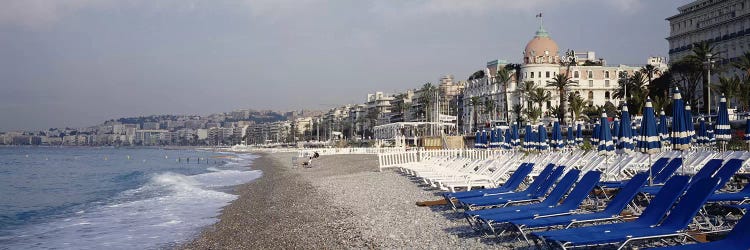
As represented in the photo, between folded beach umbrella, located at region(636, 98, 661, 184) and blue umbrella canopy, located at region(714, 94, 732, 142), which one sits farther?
blue umbrella canopy, located at region(714, 94, 732, 142)

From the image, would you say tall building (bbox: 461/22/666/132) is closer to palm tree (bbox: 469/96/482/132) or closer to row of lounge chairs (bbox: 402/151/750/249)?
palm tree (bbox: 469/96/482/132)

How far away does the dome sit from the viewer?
284 ft

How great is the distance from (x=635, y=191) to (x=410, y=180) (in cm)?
1227

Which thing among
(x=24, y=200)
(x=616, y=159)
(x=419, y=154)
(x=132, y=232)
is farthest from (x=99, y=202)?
Result: (x=616, y=159)

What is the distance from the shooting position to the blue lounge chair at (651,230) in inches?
231

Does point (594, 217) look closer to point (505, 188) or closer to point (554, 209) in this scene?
point (554, 209)

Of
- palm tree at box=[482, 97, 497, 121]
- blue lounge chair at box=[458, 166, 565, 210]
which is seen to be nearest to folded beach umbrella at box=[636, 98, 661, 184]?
blue lounge chair at box=[458, 166, 565, 210]

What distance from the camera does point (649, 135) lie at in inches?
468

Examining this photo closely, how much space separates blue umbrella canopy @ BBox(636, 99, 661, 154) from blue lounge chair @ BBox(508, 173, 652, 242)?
4.25 metres

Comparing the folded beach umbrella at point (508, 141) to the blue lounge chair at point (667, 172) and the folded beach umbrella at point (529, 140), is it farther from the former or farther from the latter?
the blue lounge chair at point (667, 172)

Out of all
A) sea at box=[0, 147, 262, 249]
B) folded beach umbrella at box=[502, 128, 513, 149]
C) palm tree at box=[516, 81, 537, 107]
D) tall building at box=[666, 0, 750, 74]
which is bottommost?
sea at box=[0, 147, 262, 249]

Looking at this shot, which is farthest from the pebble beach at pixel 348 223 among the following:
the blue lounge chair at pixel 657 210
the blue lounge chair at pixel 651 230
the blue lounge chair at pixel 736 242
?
the blue lounge chair at pixel 736 242

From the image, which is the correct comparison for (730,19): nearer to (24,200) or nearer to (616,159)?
(616,159)

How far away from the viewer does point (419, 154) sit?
25.8 m
